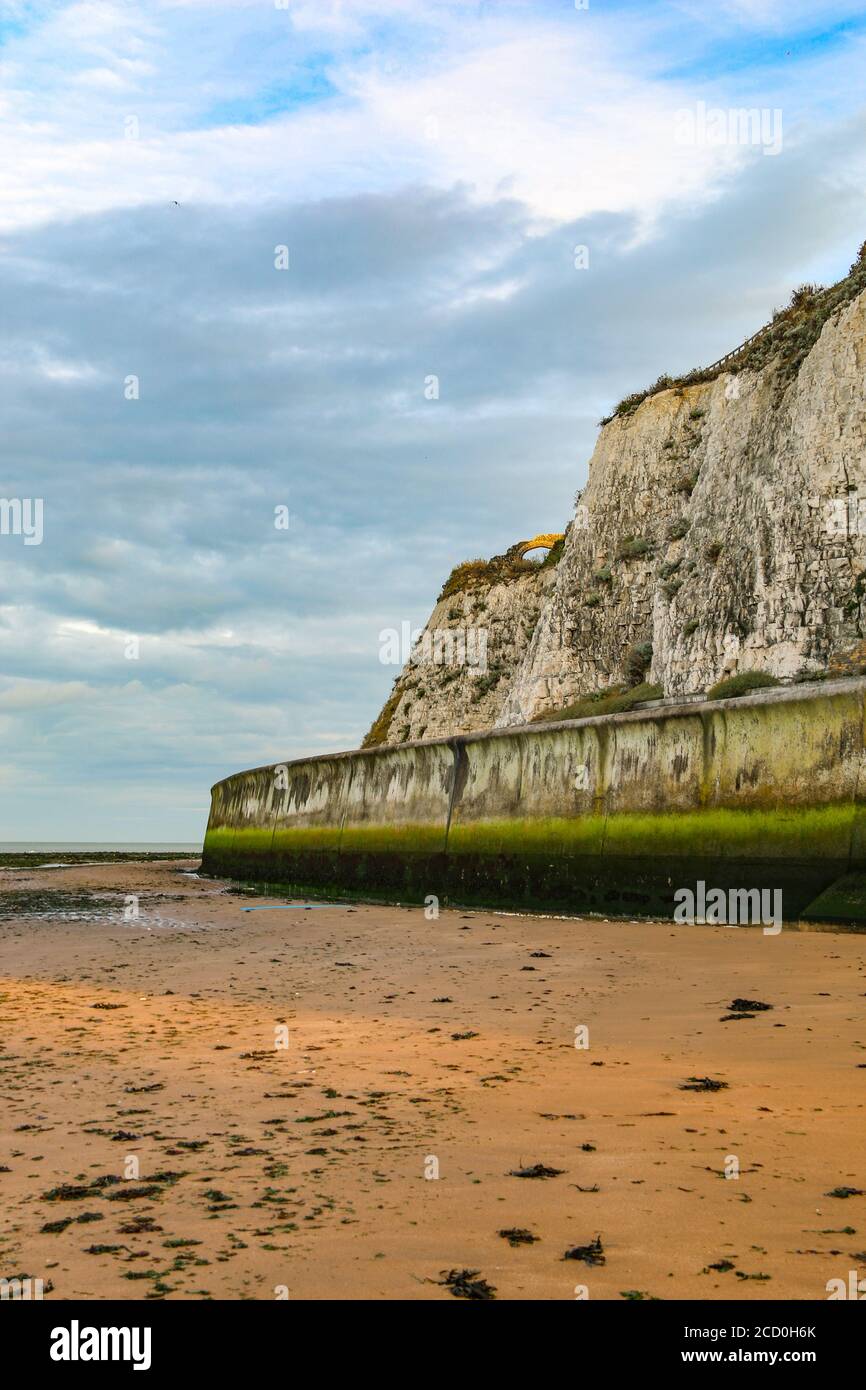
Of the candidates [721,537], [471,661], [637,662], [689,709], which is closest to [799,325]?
[721,537]

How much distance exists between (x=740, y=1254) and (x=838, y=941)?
4.75 metres

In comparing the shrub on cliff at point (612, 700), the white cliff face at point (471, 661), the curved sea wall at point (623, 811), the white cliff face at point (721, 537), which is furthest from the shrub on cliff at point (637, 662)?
the curved sea wall at point (623, 811)

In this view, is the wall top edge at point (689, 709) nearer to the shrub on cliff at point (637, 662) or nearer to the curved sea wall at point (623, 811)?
the curved sea wall at point (623, 811)

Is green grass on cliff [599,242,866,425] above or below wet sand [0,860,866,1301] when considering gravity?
above

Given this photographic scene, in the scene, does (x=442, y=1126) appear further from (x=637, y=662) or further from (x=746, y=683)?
(x=637, y=662)

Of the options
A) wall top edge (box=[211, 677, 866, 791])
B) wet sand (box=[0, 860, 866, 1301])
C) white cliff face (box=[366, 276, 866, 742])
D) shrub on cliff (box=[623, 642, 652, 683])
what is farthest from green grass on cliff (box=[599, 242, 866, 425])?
wet sand (box=[0, 860, 866, 1301])

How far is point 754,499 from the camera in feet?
72.5

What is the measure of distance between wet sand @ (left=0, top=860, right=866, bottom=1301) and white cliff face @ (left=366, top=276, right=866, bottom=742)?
1402cm

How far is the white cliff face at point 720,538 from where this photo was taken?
768 inches

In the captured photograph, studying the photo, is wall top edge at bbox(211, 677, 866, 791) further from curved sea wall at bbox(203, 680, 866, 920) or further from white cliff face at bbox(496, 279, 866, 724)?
white cliff face at bbox(496, 279, 866, 724)

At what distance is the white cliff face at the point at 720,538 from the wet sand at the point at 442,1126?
1402cm

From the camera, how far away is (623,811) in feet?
30.6

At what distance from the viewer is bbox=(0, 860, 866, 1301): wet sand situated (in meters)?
2.22

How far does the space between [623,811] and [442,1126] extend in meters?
6.28
